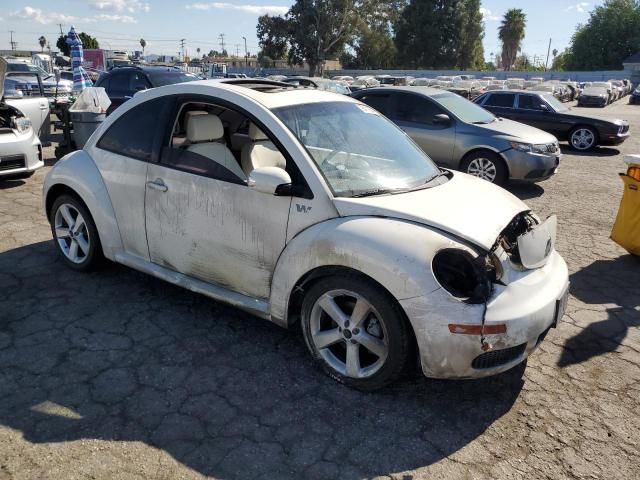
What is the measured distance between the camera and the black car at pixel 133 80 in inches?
466

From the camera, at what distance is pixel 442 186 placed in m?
3.53

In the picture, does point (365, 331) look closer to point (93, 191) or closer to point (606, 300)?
point (93, 191)

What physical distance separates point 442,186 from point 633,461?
1.90 metres

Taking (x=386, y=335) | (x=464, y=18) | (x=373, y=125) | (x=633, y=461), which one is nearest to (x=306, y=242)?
(x=386, y=335)

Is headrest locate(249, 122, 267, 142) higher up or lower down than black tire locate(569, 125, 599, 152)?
higher up

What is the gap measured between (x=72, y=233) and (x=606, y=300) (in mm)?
4652

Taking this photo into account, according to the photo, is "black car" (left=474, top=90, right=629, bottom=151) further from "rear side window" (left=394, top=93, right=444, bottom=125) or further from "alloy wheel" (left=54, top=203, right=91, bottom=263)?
"alloy wheel" (left=54, top=203, right=91, bottom=263)

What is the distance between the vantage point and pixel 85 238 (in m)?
4.40

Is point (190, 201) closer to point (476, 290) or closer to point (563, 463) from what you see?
point (476, 290)

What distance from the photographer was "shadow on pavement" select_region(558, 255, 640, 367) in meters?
3.65

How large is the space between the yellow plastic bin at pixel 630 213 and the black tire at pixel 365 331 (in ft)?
11.9

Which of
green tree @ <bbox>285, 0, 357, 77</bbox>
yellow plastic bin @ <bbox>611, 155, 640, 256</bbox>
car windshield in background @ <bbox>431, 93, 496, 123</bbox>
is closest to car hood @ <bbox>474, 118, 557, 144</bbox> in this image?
car windshield in background @ <bbox>431, 93, 496, 123</bbox>

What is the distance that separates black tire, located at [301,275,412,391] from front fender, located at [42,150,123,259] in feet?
6.10

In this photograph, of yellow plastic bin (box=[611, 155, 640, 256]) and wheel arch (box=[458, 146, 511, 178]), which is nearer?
yellow plastic bin (box=[611, 155, 640, 256])
